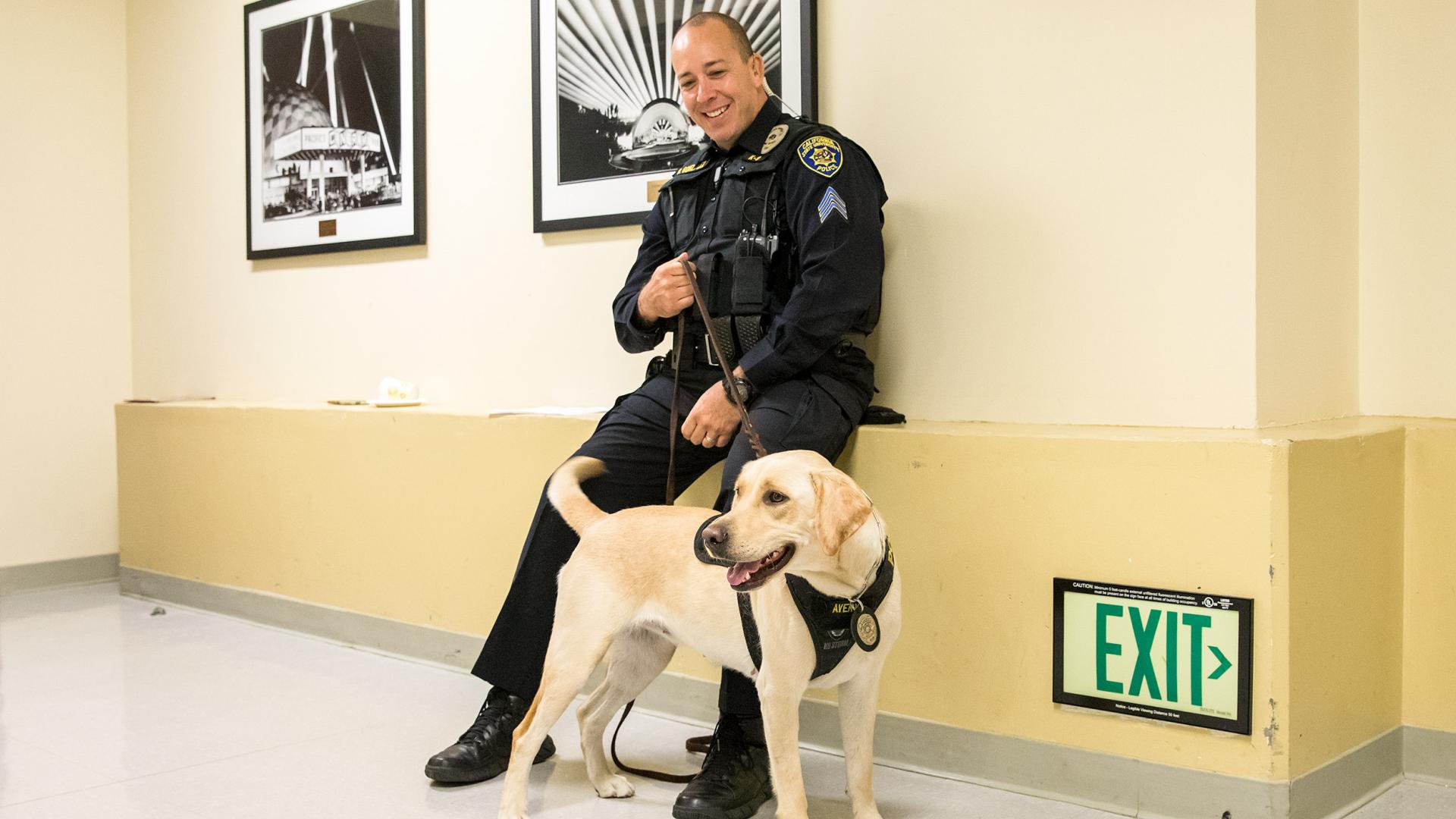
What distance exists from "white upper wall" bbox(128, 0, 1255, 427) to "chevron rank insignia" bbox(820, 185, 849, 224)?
0.33 meters

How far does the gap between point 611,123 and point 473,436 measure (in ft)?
3.26

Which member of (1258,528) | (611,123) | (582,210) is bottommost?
(1258,528)

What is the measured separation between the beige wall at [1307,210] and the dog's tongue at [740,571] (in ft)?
3.71

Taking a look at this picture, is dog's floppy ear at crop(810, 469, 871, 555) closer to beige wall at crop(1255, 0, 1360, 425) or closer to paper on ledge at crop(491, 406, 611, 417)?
beige wall at crop(1255, 0, 1360, 425)

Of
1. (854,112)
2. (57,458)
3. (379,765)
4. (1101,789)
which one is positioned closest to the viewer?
(1101,789)

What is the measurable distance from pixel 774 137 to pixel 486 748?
1491 millimetres

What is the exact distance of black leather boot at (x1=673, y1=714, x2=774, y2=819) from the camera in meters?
2.24

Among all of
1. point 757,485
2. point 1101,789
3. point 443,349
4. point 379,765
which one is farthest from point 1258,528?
point 443,349

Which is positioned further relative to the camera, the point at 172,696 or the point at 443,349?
the point at 443,349

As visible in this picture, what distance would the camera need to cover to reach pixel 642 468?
2.74 meters

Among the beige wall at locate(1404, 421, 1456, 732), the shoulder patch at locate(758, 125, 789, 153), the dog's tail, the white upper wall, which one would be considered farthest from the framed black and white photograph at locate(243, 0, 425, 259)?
the beige wall at locate(1404, 421, 1456, 732)

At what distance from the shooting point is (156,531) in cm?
459

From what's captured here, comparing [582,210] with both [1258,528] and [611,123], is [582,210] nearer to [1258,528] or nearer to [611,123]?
[611,123]

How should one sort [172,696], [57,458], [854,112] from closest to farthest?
[854,112], [172,696], [57,458]
